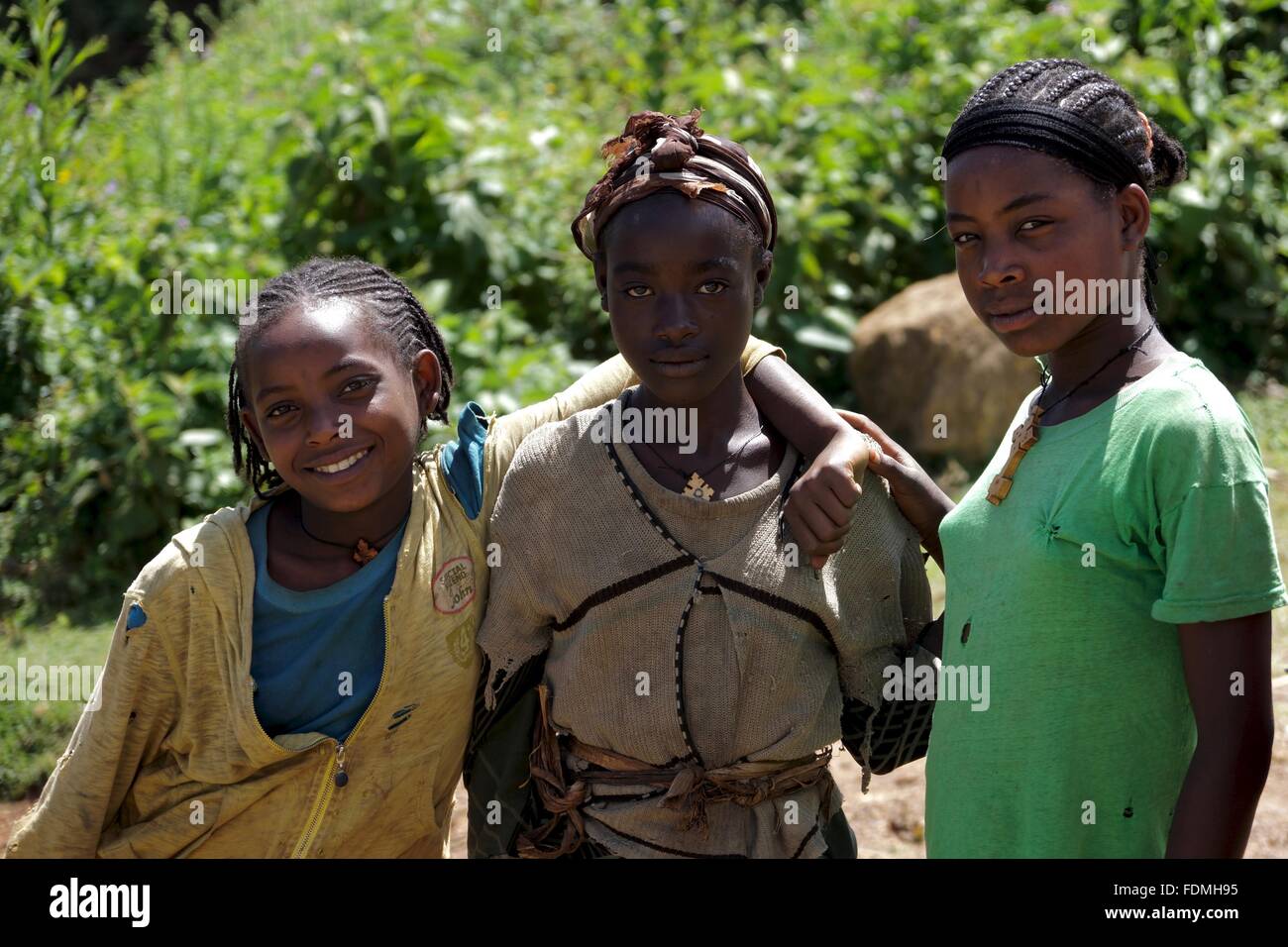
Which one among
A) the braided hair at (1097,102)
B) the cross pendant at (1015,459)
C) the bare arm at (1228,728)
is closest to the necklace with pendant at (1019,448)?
the cross pendant at (1015,459)

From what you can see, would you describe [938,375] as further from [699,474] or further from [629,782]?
[629,782]

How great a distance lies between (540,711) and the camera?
2318 mm

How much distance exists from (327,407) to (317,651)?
409mm

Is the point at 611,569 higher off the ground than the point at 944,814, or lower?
higher

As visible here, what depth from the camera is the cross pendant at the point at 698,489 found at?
86.7 inches

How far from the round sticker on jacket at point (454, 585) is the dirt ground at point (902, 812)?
1.27 m

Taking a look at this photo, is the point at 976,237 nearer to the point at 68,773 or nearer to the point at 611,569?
the point at 611,569

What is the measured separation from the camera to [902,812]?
3625 mm

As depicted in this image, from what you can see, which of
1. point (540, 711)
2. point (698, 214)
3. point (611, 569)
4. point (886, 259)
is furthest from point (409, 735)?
point (886, 259)

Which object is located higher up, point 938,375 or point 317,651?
point 938,375

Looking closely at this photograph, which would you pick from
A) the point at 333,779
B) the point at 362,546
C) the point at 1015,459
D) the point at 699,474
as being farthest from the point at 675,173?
the point at 333,779

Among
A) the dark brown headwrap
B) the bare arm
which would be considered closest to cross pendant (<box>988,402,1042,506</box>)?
the bare arm

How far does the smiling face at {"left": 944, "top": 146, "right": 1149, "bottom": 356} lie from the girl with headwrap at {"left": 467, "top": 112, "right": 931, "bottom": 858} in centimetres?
36
